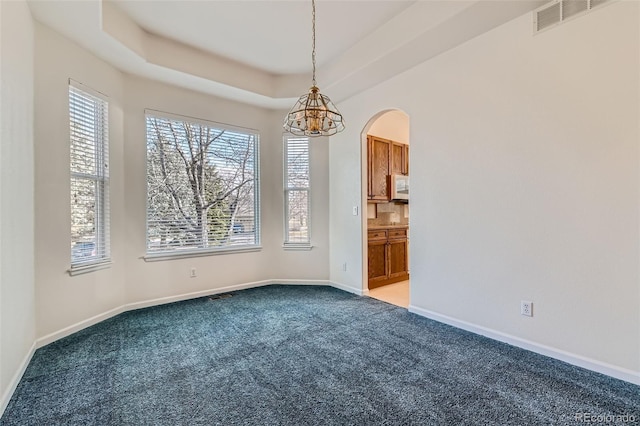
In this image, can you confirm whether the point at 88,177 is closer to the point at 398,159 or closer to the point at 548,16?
the point at 398,159

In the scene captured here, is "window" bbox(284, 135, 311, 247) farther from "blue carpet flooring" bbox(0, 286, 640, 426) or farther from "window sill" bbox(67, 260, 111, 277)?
"window sill" bbox(67, 260, 111, 277)

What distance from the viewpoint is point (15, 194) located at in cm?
220

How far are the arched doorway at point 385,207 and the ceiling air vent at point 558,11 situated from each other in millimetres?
2006

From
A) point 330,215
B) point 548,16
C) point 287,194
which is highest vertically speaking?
point 548,16

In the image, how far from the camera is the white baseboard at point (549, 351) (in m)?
2.12

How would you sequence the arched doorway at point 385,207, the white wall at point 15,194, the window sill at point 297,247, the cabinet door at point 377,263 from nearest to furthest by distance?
the white wall at point 15,194 → the arched doorway at point 385,207 → the cabinet door at point 377,263 → the window sill at point 297,247

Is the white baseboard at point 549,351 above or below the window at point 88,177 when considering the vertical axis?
below

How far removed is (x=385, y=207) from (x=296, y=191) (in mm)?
1605

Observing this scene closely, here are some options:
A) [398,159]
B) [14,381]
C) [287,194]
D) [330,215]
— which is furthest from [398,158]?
[14,381]

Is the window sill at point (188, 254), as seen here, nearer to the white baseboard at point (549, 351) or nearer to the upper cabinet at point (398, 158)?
the upper cabinet at point (398, 158)

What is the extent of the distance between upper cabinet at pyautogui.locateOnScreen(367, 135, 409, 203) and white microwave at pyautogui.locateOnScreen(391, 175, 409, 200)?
8cm

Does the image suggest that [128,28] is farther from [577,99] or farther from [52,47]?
[577,99]
